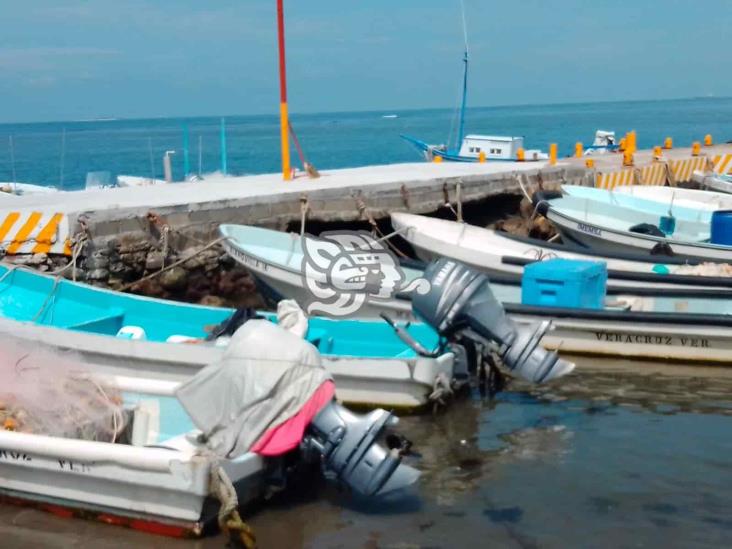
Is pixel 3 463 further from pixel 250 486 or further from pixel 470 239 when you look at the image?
pixel 470 239

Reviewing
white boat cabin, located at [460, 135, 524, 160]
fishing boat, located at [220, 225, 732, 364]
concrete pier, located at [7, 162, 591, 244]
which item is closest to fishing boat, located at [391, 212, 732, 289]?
fishing boat, located at [220, 225, 732, 364]

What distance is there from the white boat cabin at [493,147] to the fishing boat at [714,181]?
7.74 m

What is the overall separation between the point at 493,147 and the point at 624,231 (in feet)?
54.2

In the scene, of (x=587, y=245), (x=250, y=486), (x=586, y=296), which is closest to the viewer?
(x=250, y=486)

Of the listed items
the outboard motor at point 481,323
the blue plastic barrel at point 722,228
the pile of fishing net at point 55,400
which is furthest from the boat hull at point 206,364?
the blue plastic barrel at point 722,228

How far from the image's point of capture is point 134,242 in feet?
39.9

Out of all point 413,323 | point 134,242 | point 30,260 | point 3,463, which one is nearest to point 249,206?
point 134,242

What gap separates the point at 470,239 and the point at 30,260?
656cm

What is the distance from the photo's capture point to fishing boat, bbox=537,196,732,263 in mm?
13688

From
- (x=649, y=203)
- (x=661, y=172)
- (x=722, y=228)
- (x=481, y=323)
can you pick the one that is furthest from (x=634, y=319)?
(x=661, y=172)

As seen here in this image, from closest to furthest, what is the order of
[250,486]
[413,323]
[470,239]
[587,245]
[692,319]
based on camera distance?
[250,486], [413,323], [692,319], [470,239], [587,245]

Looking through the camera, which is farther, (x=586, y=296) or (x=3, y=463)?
(x=586, y=296)

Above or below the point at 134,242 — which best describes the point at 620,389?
below

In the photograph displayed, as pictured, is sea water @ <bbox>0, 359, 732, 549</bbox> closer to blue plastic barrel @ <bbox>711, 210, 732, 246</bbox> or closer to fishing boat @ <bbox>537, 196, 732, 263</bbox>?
fishing boat @ <bbox>537, 196, 732, 263</bbox>
